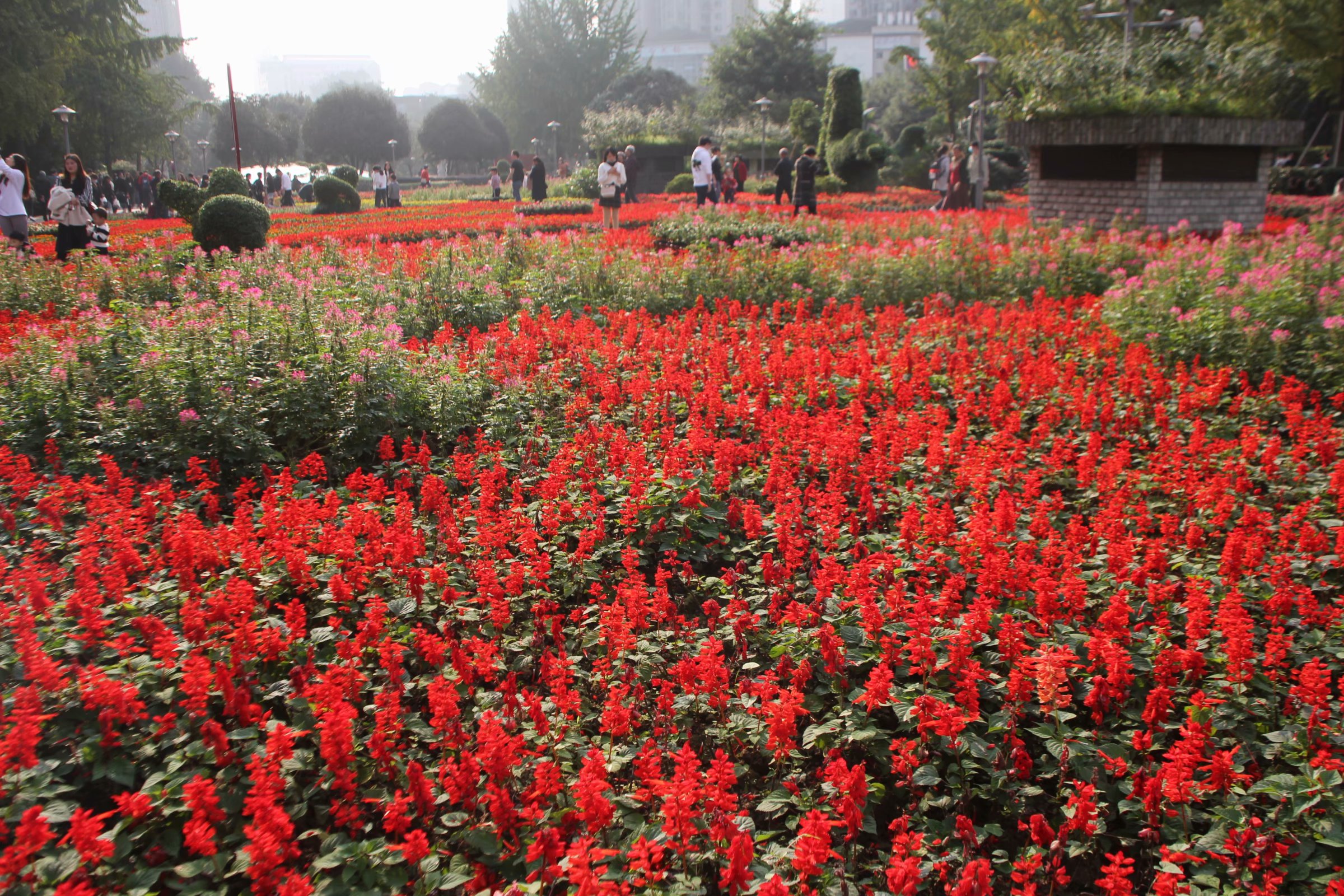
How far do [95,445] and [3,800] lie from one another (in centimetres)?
299

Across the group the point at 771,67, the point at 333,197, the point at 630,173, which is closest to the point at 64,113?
the point at 333,197

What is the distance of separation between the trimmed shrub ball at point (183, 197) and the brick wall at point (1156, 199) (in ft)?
46.9

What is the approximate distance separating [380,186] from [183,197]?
12.9 metres

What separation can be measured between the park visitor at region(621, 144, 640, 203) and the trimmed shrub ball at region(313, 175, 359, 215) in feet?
27.4

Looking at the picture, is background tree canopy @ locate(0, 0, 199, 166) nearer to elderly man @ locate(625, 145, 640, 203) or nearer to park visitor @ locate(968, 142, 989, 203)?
elderly man @ locate(625, 145, 640, 203)

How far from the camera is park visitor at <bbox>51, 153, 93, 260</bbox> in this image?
10312mm

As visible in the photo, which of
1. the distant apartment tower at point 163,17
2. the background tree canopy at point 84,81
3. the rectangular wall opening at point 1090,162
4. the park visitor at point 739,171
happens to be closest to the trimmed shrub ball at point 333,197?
the background tree canopy at point 84,81

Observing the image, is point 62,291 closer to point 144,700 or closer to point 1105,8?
point 144,700

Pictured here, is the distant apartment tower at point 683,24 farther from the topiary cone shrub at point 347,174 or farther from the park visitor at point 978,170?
the park visitor at point 978,170

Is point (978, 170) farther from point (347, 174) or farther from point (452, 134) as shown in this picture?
point (452, 134)

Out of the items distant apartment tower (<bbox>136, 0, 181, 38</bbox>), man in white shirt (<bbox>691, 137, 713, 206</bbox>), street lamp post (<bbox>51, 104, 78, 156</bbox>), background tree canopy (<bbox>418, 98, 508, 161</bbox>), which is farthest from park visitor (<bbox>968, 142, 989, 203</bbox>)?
distant apartment tower (<bbox>136, 0, 181, 38</bbox>)

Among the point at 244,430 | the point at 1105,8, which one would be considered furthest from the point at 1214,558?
the point at 1105,8

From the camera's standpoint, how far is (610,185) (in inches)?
603

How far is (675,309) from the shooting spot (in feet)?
28.4
